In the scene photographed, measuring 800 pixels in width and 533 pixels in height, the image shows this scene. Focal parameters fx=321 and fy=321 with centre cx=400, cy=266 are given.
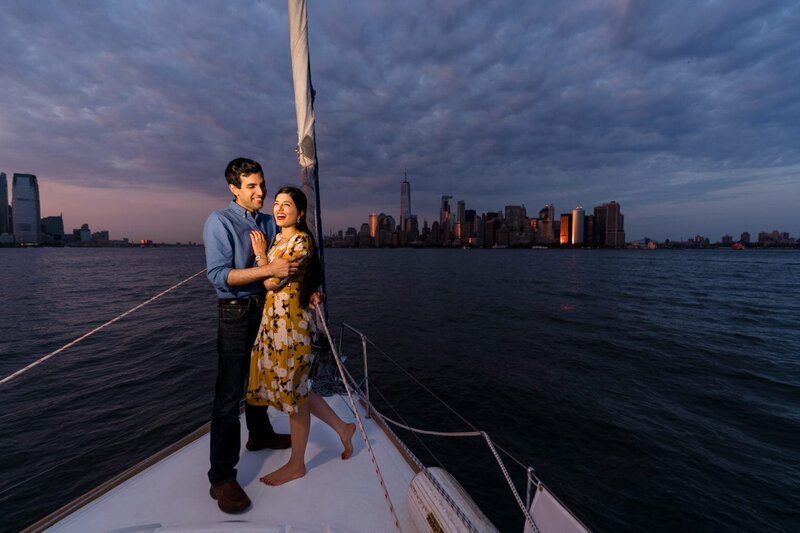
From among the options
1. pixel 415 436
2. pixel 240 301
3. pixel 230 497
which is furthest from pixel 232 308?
pixel 415 436

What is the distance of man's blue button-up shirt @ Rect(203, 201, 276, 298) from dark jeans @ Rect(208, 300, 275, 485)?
0.42 ft

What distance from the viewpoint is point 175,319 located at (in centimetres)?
1541

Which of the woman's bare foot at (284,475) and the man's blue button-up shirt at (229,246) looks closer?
the man's blue button-up shirt at (229,246)

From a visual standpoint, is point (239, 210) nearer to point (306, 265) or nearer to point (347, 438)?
point (306, 265)

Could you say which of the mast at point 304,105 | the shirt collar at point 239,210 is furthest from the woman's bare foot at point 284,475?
the shirt collar at point 239,210

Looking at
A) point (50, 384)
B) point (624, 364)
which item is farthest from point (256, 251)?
point (624, 364)

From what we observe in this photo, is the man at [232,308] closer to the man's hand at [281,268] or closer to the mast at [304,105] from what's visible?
the man's hand at [281,268]

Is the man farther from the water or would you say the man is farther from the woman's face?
the water

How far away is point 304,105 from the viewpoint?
12.9 ft

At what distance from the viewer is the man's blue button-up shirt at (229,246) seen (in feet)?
7.44

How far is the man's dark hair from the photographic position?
8.07ft

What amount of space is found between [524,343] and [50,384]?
46.3 ft

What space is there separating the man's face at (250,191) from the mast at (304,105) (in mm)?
1243

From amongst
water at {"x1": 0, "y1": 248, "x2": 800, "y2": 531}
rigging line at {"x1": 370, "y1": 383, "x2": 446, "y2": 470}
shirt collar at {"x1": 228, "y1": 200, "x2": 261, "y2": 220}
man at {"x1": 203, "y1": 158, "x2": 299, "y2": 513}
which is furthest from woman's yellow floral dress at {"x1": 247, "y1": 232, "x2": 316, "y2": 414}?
water at {"x1": 0, "y1": 248, "x2": 800, "y2": 531}
